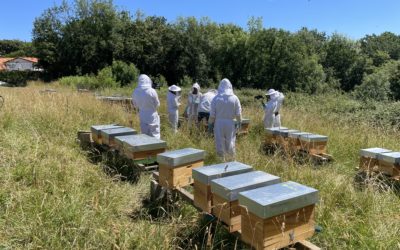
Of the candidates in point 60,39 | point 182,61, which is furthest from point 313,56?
point 60,39

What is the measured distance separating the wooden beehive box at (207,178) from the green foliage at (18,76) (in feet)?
106

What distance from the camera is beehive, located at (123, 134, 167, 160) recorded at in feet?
15.6

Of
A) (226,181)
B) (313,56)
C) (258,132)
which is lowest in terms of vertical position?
(258,132)

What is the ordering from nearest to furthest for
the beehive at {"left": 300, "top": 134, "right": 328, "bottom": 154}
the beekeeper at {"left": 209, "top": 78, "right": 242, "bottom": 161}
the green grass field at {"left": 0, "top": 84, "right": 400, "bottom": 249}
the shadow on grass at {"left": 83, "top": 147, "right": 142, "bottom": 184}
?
1. the green grass field at {"left": 0, "top": 84, "right": 400, "bottom": 249}
2. the shadow on grass at {"left": 83, "top": 147, "right": 142, "bottom": 184}
3. the beehive at {"left": 300, "top": 134, "right": 328, "bottom": 154}
4. the beekeeper at {"left": 209, "top": 78, "right": 242, "bottom": 161}

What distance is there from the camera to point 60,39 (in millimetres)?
32969

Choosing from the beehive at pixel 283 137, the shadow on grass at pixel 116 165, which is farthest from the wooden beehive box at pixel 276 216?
the beehive at pixel 283 137

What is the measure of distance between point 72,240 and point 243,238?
1.43 meters

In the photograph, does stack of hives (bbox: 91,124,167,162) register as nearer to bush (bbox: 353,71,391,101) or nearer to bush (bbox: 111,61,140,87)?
bush (bbox: 353,71,391,101)

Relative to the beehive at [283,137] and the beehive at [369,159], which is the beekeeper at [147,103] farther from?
the beehive at [369,159]

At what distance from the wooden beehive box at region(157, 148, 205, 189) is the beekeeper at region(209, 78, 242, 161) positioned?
245 cm

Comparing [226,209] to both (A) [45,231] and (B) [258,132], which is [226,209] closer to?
(A) [45,231]

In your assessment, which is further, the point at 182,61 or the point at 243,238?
the point at 182,61

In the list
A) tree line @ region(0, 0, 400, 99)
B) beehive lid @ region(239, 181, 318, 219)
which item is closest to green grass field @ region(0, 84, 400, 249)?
beehive lid @ region(239, 181, 318, 219)

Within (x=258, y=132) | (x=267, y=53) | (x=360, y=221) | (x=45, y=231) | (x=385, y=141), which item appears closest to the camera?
(x=45, y=231)
